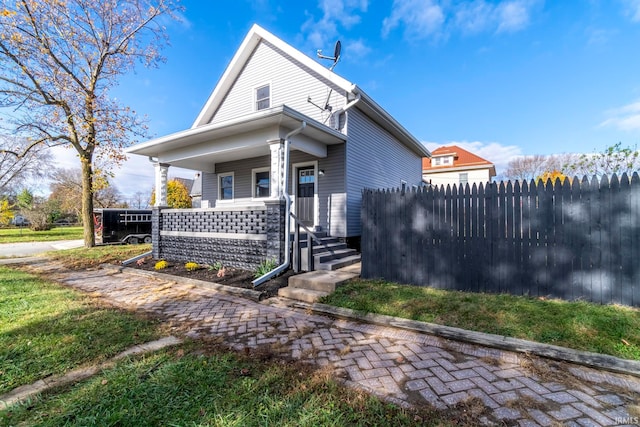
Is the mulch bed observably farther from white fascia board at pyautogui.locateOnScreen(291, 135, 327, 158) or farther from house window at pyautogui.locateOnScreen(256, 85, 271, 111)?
house window at pyautogui.locateOnScreen(256, 85, 271, 111)

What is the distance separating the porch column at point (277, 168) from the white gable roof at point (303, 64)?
298cm

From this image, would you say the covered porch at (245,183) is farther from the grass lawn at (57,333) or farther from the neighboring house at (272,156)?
the grass lawn at (57,333)

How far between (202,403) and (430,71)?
43.6 ft

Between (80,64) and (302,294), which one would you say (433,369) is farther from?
(80,64)

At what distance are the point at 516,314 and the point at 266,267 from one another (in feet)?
14.7

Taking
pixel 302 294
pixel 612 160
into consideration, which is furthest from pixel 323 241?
pixel 612 160

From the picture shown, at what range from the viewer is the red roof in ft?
83.6

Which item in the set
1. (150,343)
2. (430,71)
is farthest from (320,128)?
(430,71)

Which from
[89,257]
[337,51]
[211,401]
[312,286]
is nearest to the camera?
[211,401]

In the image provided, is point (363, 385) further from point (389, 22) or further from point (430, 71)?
point (430, 71)

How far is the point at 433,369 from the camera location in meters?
2.56

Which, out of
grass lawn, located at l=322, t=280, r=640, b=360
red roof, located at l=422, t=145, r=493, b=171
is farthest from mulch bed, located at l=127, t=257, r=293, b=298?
red roof, located at l=422, t=145, r=493, b=171

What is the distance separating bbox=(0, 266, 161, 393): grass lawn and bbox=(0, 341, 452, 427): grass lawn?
1.90 ft

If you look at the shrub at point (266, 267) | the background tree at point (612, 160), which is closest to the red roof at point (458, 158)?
the background tree at point (612, 160)
